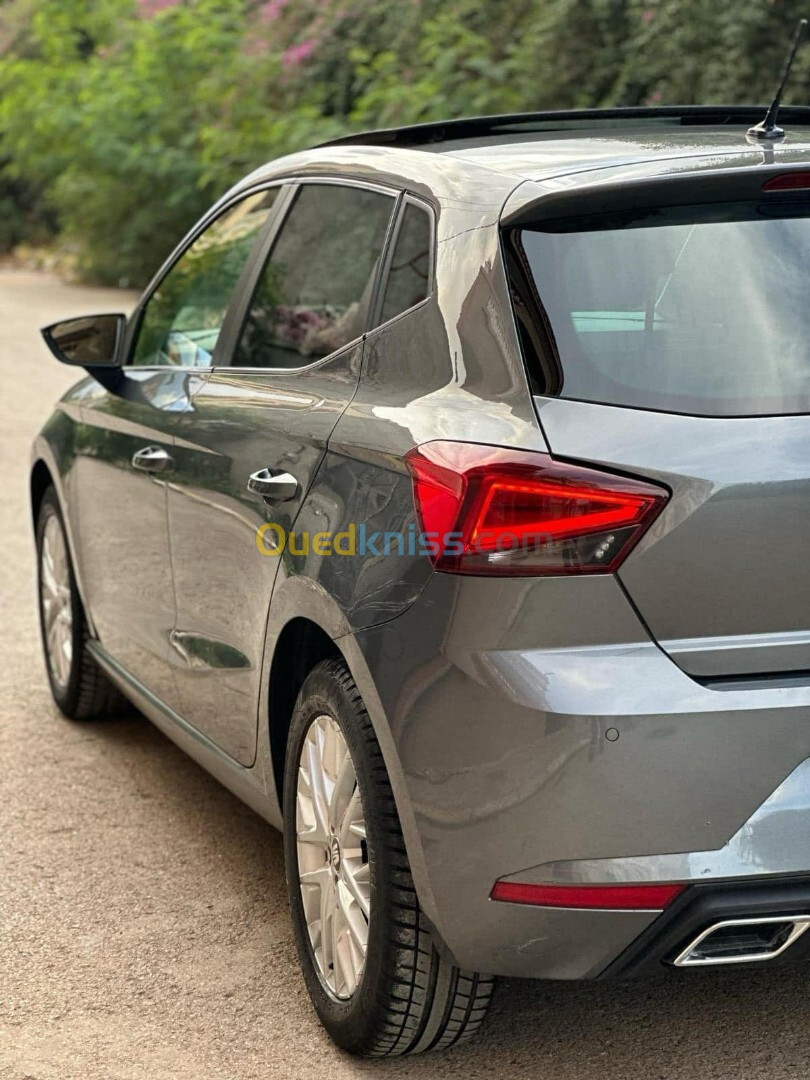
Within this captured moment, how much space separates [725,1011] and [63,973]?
1.40 meters

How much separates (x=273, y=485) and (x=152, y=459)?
0.90 m

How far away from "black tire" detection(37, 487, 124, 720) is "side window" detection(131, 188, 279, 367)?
0.79 m

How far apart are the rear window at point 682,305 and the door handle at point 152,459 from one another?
4.93 feet

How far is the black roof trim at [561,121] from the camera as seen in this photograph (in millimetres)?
3533

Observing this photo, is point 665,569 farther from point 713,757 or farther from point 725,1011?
point 725,1011

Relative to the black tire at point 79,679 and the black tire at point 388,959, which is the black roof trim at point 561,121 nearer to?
the black tire at point 388,959

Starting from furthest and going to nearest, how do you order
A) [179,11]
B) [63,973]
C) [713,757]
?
[179,11]
[63,973]
[713,757]

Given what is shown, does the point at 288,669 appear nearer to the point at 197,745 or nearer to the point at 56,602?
the point at 197,745

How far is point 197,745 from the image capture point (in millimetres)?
3979

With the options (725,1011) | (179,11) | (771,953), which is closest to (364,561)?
(771,953)

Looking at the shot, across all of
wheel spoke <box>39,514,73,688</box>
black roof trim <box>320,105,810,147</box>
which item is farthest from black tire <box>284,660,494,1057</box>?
wheel spoke <box>39,514,73,688</box>

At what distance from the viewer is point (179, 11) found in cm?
1966

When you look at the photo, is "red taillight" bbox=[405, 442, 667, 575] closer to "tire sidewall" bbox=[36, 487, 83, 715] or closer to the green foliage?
"tire sidewall" bbox=[36, 487, 83, 715]

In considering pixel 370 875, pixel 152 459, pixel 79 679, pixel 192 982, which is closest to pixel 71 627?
pixel 79 679
